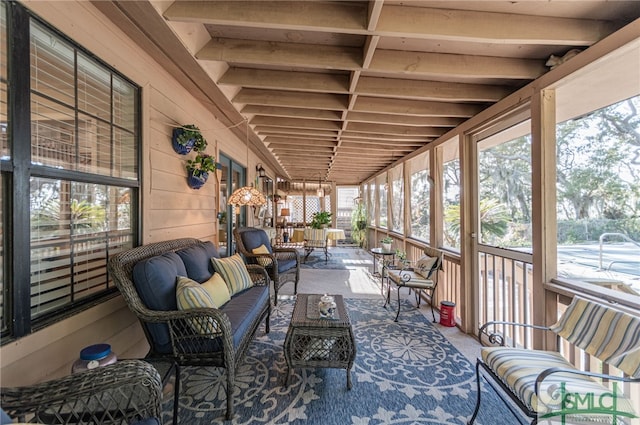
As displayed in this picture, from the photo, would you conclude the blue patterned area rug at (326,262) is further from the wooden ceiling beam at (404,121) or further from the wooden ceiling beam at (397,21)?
the wooden ceiling beam at (397,21)

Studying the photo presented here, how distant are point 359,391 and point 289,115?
2.91 meters

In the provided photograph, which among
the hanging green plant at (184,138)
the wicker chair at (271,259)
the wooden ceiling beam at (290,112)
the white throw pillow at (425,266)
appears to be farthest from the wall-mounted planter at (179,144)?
the white throw pillow at (425,266)

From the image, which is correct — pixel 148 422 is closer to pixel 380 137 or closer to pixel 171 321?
pixel 171 321

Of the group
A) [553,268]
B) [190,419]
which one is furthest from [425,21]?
[190,419]

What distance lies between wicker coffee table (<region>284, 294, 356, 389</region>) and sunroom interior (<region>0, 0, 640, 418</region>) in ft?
4.27

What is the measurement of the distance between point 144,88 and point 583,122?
3352mm

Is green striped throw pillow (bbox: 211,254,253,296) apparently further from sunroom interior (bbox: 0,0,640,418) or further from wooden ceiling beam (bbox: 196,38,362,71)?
wooden ceiling beam (bbox: 196,38,362,71)

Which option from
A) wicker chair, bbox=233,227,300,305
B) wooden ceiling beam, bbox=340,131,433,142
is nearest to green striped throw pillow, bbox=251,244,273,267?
wicker chair, bbox=233,227,300,305

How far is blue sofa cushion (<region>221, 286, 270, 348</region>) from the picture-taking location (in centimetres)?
190

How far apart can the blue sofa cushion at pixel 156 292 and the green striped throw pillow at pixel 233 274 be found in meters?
0.73

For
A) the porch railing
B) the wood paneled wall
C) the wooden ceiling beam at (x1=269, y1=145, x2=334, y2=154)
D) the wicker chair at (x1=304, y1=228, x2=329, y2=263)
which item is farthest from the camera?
the wicker chair at (x1=304, y1=228, x2=329, y2=263)

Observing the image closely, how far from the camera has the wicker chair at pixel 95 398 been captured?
39.6 inches

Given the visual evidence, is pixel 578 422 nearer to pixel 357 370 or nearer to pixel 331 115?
pixel 357 370

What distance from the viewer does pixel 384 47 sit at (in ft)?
7.02
